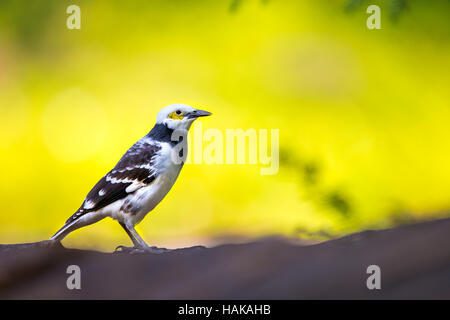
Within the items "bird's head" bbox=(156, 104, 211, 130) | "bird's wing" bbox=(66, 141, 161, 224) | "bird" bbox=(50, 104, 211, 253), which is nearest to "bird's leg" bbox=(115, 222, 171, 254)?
"bird" bbox=(50, 104, 211, 253)

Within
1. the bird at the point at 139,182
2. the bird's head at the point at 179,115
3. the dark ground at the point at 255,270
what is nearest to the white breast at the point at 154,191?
the bird at the point at 139,182

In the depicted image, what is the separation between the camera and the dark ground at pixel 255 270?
3.29 feet

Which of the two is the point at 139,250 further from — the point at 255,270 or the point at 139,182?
the point at 255,270

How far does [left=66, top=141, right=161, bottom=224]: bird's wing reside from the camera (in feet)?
5.42

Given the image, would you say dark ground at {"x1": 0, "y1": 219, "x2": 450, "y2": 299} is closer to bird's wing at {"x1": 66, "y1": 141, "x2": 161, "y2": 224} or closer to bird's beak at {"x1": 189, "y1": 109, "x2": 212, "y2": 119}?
bird's wing at {"x1": 66, "y1": 141, "x2": 161, "y2": 224}

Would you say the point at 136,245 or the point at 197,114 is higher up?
the point at 197,114

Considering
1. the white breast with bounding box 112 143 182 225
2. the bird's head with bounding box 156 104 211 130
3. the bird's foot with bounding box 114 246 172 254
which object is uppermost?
the bird's head with bounding box 156 104 211 130

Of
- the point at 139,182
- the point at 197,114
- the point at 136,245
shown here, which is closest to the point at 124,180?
the point at 139,182

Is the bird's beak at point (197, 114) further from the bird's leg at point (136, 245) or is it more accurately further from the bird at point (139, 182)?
the bird's leg at point (136, 245)

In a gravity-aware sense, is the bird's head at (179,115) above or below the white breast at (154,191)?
above

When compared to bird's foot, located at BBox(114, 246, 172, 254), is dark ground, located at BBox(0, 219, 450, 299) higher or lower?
lower

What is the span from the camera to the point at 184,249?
1.61m

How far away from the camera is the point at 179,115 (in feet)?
5.80

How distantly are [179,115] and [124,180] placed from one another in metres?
0.30
